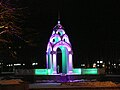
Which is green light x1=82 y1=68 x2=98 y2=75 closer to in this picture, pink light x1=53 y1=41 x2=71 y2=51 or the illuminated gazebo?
the illuminated gazebo

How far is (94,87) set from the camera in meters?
21.0

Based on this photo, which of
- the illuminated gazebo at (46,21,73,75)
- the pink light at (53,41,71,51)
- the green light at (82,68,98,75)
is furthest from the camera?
the green light at (82,68,98,75)

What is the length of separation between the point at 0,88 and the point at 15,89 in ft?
2.53

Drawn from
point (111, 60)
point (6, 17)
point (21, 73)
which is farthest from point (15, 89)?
point (111, 60)

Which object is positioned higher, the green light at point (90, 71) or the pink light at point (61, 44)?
the pink light at point (61, 44)

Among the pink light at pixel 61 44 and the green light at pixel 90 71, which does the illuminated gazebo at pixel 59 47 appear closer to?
the pink light at pixel 61 44

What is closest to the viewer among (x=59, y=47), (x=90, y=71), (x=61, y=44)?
(x=61, y=44)

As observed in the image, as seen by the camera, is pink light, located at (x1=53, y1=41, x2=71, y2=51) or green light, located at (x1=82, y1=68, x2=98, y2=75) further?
green light, located at (x1=82, y1=68, x2=98, y2=75)

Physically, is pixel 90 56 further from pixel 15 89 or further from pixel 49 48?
pixel 15 89

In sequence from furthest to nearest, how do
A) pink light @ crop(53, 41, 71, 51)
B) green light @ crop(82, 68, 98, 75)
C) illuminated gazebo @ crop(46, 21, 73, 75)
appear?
green light @ crop(82, 68, 98, 75) → illuminated gazebo @ crop(46, 21, 73, 75) → pink light @ crop(53, 41, 71, 51)

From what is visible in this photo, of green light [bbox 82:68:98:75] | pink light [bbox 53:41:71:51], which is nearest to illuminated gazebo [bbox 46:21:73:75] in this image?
pink light [bbox 53:41:71:51]

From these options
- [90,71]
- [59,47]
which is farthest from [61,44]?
[90,71]

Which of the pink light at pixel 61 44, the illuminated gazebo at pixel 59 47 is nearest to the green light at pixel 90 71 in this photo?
the illuminated gazebo at pixel 59 47

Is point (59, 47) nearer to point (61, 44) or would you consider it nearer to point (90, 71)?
point (61, 44)
